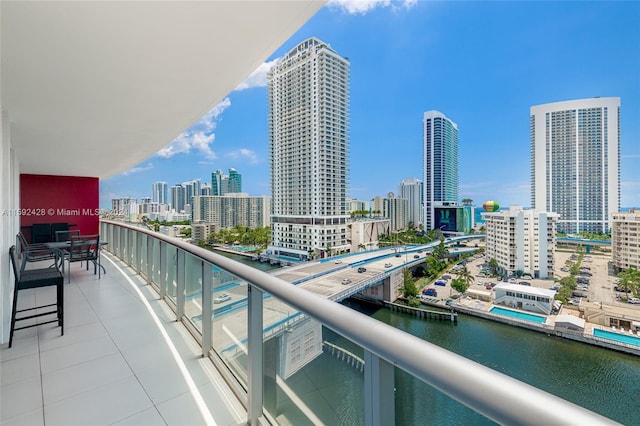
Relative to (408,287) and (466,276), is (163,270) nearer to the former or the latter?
(408,287)

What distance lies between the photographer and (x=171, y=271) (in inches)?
133

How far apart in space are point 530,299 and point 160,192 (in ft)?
97.3

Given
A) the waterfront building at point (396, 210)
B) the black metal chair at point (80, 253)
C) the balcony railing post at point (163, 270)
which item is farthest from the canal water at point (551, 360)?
the waterfront building at point (396, 210)

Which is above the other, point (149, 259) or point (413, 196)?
point (413, 196)

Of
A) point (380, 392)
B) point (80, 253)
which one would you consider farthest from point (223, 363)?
point (80, 253)

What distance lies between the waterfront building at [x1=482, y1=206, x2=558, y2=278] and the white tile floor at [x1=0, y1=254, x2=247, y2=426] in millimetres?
11640

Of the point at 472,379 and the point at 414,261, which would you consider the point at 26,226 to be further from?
the point at 414,261

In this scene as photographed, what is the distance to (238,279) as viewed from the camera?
1741 mm

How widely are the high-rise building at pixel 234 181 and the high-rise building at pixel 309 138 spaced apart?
328 inches

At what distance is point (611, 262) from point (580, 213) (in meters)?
6.64

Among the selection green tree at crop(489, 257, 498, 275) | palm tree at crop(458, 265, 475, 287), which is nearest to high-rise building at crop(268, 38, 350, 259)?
palm tree at crop(458, 265, 475, 287)

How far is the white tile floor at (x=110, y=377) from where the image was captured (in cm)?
168

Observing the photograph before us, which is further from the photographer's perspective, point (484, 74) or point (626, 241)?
point (484, 74)

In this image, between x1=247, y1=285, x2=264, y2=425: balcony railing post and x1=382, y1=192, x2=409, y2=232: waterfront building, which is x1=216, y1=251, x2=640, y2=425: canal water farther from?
x1=382, y1=192, x2=409, y2=232: waterfront building
